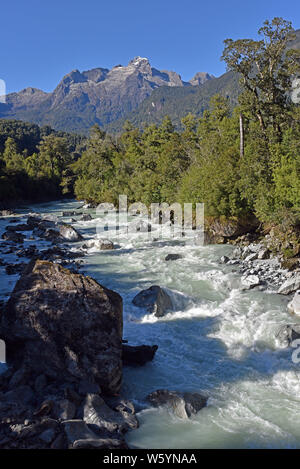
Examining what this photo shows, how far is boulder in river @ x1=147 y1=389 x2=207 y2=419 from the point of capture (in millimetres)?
7601

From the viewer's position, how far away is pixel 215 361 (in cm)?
987

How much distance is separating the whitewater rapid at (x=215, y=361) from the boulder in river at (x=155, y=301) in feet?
1.01

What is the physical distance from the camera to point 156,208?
132ft

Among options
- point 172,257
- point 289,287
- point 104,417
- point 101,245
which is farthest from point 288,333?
point 101,245

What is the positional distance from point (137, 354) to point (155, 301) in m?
3.65

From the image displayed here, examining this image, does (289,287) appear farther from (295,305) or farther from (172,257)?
(172,257)

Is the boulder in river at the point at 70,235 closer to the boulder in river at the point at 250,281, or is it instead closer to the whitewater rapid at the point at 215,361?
the whitewater rapid at the point at 215,361

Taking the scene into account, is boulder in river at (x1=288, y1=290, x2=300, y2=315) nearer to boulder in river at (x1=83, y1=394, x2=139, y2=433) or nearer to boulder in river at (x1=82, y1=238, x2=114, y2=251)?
boulder in river at (x1=83, y1=394, x2=139, y2=433)

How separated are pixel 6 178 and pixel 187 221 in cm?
4641

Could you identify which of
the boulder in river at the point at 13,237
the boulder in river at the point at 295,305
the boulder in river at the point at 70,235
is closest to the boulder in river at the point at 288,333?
the boulder in river at the point at 295,305
